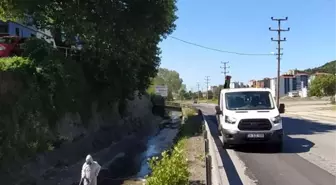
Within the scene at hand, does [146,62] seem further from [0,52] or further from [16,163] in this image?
[16,163]

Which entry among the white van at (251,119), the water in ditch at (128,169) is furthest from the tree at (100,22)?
the white van at (251,119)

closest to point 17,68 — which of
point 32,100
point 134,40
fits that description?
point 32,100

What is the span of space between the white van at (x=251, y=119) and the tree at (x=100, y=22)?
6780mm

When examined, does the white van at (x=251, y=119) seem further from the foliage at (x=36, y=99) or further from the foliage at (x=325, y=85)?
the foliage at (x=325, y=85)

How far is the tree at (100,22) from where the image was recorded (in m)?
20.4

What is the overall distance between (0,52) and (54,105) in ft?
16.6

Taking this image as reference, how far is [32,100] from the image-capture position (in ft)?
55.2

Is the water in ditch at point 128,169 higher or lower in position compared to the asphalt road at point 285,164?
lower

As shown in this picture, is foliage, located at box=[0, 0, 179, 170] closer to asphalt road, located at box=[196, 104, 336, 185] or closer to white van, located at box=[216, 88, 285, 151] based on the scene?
white van, located at box=[216, 88, 285, 151]

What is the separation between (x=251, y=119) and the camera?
1475 centimetres

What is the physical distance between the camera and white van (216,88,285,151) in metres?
14.7

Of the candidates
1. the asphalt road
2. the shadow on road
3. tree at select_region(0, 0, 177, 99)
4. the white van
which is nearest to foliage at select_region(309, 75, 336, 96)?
the shadow on road

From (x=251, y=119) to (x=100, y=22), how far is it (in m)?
9.46

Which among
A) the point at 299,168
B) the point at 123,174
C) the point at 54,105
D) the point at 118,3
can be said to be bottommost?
the point at 123,174
